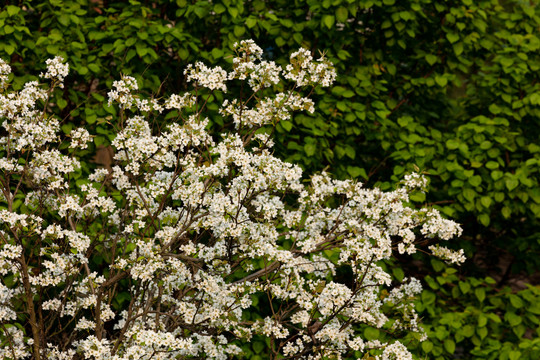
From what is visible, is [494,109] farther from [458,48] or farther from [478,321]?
[478,321]

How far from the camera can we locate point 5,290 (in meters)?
4.07

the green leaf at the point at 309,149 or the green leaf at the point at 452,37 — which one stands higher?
the green leaf at the point at 452,37

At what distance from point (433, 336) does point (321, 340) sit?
4.48 ft

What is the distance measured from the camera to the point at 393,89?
253 inches

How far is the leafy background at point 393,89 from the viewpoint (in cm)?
516

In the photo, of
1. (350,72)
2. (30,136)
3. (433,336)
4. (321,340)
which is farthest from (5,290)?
(350,72)

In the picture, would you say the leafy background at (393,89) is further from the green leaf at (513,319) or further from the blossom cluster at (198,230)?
the blossom cluster at (198,230)

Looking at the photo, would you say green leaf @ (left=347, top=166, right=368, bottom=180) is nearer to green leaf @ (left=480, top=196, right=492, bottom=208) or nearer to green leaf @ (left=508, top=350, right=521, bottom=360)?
green leaf @ (left=480, top=196, right=492, bottom=208)

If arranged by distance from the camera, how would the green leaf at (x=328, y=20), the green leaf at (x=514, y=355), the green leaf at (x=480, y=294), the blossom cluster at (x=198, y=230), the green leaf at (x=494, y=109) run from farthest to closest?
1. the green leaf at (x=494, y=109)
2. the green leaf at (x=480, y=294)
3. the green leaf at (x=328, y=20)
4. the green leaf at (x=514, y=355)
5. the blossom cluster at (x=198, y=230)

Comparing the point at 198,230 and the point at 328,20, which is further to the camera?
the point at 328,20

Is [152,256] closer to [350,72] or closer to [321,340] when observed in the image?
[321,340]

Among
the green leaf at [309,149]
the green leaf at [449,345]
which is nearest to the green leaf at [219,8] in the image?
the green leaf at [309,149]

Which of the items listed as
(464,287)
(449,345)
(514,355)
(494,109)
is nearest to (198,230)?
(449,345)

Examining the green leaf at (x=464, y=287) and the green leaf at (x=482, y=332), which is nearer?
the green leaf at (x=482, y=332)
